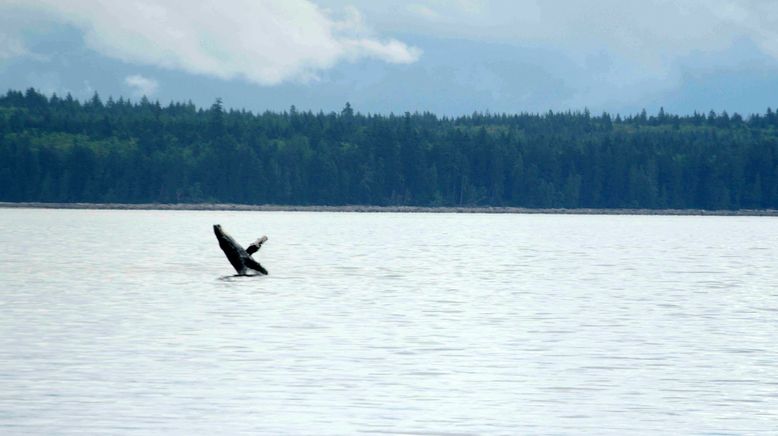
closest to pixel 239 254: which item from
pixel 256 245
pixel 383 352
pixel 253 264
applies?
pixel 253 264

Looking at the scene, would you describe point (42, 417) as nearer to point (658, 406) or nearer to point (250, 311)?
point (658, 406)

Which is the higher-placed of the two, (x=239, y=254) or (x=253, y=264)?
(x=239, y=254)

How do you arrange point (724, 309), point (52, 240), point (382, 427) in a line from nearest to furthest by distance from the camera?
point (382, 427) → point (724, 309) → point (52, 240)

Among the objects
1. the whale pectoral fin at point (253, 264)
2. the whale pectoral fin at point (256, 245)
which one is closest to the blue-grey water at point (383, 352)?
the whale pectoral fin at point (253, 264)

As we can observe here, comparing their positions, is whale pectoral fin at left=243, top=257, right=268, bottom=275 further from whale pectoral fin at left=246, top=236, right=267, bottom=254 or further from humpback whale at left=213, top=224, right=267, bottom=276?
whale pectoral fin at left=246, top=236, right=267, bottom=254

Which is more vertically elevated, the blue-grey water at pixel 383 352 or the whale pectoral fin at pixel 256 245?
the whale pectoral fin at pixel 256 245

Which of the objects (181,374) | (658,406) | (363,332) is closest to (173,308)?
(363,332)

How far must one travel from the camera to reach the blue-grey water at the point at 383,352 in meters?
19.6

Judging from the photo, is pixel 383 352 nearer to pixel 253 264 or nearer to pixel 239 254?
pixel 239 254

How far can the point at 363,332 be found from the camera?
1229 inches

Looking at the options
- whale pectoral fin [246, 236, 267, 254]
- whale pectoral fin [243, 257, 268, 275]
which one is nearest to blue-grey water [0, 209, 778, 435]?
whale pectoral fin [243, 257, 268, 275]

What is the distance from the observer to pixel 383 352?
89.4 ft

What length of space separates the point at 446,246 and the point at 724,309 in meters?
49.8

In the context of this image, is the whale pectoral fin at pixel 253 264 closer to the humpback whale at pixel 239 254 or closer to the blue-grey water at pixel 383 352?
the humpback whale at pixel 239 254
